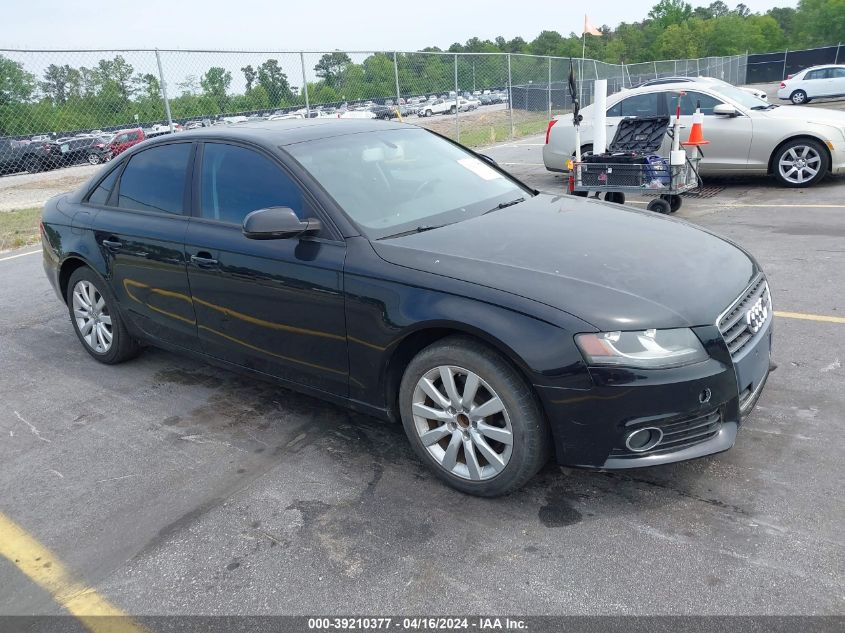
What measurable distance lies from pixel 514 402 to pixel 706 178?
30.9 feet

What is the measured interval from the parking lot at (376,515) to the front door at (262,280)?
431mm

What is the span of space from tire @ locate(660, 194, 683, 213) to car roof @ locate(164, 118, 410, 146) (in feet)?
16.9

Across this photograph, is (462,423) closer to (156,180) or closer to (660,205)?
(156,180)

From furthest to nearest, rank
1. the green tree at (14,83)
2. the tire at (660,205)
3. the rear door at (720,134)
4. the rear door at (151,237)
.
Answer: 1. the green tree at (14,83)
2. the rear door at (720,134)
3. the tire at (660,205)
4. the rear door at (151,237)

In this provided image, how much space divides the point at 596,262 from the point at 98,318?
3563 millimetres

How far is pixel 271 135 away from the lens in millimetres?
3867

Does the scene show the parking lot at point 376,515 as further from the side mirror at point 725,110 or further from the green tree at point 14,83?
the green tree at point 14,83

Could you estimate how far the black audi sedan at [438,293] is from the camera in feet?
8.86

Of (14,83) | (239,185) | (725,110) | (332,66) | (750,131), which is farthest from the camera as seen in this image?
(332,66)

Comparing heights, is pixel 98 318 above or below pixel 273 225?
below

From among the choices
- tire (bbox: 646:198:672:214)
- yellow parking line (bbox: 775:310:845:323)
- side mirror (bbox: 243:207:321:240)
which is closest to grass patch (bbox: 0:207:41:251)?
side mirror (bbox: 243:207:321:240)

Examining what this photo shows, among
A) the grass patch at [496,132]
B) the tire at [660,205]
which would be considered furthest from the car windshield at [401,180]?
the grass patch at [496,132]

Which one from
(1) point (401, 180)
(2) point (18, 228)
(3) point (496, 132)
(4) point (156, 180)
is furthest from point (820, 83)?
(4) point (156, 180)

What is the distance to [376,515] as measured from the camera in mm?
2980
